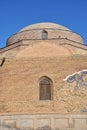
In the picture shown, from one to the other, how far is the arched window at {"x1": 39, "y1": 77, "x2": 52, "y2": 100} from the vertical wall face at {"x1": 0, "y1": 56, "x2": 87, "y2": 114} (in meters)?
0.16

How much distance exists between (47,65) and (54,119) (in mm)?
2911

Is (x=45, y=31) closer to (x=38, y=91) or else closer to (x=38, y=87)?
(x=38, y=87)

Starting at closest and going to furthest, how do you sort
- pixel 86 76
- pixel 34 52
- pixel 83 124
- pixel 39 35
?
pixel 83 124 < pixel 86 76 < pixel 34 52 < pixel 39 35

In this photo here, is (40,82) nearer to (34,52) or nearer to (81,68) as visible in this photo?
(81,68)

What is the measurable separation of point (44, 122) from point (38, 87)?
74.3 inches

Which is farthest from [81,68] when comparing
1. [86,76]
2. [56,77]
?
[56,77]

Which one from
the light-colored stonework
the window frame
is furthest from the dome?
the window frame

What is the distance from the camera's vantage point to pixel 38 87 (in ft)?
44.8

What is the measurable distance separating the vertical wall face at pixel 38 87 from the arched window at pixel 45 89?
0.16m

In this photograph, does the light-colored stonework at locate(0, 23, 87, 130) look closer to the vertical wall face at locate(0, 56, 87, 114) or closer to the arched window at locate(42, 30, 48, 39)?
the vertical wall face at locate(0, 56, 87, 114)

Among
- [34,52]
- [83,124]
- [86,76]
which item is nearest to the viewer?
[83,124]

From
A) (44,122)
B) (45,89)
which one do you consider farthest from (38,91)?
(44,122)

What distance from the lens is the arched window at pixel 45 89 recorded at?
13625mm

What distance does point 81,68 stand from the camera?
1366 centimetres
